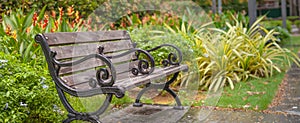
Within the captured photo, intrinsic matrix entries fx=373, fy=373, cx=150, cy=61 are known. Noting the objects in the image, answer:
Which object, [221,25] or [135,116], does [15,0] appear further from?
[221,25]

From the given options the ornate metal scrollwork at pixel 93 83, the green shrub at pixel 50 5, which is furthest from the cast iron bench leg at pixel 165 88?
the green shrub at pixel 50 5

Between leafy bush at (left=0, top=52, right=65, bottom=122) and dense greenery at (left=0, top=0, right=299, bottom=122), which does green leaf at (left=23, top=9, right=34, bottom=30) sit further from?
leafy bush at (left=0, top=52, right=65, bottom=122)

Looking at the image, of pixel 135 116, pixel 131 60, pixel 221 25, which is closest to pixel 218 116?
pixel 135 116

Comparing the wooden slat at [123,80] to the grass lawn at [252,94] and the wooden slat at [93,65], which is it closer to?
the wooden slat at [93,65]

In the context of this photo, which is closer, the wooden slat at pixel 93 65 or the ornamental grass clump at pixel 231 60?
the wooden slat at pixel 93 65

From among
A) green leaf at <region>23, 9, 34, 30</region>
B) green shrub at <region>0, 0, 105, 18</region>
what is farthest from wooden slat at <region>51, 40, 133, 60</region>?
green shrub at <region>0, 0, 105, 18</region>

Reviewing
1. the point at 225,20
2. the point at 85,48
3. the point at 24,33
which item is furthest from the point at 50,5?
the point at 225,20

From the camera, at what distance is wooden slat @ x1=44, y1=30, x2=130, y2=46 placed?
8.96 ft

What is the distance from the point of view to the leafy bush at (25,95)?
2.52 metres

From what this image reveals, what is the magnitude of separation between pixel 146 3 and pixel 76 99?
10.9 feet

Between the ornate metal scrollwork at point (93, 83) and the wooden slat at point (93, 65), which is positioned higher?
the wooden slat at point (93, 65)

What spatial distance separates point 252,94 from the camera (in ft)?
14.0

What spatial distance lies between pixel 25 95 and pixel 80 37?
72 cm

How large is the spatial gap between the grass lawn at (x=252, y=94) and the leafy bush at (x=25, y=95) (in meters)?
1.78
